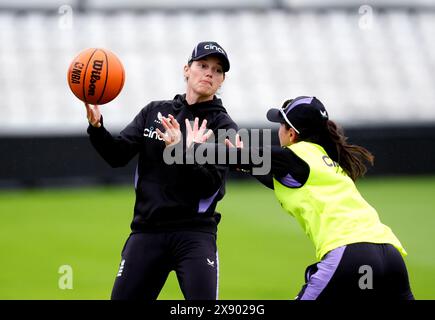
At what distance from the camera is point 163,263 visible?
657 centimetres

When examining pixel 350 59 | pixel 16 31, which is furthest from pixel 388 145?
pixel 16 31

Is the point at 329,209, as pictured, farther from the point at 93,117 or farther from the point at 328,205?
the point at 93,117

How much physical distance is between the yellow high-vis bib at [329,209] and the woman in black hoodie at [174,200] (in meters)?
0.68

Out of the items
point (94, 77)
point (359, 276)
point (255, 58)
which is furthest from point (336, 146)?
point (255, 58)

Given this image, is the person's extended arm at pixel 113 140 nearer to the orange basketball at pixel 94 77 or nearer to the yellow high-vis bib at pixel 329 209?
the orange basketball at pixel 94 77

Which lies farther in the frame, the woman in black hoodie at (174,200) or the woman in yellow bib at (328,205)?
the woman in black hoodie at (174,200)

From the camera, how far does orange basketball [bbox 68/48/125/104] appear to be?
6898 mm

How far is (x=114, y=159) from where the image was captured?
6816mm

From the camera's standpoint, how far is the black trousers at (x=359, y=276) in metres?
5.77

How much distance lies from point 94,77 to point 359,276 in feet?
8.35

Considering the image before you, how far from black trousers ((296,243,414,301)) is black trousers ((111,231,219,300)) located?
2.85 feet

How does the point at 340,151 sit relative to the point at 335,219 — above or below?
above

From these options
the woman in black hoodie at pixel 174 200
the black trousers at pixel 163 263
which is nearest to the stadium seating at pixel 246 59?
the woman in black hoodie at pixel 174 200

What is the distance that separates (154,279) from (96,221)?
836cm
